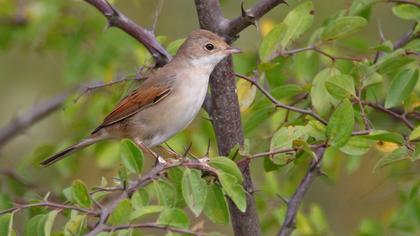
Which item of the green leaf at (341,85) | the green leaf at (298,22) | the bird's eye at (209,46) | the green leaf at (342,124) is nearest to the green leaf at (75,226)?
the green leaf at (342,124)

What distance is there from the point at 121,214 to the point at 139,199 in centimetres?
18

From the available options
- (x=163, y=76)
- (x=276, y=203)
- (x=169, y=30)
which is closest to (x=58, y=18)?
(x=163, y=76)

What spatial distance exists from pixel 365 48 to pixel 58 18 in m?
2.66

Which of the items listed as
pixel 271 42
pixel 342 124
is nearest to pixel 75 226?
pixel 342 124

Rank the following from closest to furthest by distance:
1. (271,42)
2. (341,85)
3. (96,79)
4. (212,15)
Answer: (341,85) → (212,15) → (271,42) → (96,79)

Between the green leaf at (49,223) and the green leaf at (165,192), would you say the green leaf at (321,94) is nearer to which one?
the green leaf at (165,192)

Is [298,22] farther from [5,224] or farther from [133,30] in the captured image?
[5,224]

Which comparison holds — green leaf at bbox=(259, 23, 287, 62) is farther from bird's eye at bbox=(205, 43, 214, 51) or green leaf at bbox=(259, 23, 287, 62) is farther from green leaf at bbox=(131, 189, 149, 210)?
green leaf at bbox=(131, 189, 149, 210)

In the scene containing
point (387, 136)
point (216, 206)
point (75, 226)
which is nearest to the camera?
point (75, 226)

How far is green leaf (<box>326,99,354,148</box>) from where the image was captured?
11.5ft

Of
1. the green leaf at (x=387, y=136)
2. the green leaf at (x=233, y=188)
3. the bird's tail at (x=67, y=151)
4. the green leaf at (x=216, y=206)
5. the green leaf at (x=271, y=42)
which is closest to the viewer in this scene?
the green leaf at (x=233, y=188)

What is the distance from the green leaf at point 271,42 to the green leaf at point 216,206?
103 centimetres

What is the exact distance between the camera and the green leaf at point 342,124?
3.52m

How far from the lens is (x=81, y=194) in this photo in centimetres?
323
